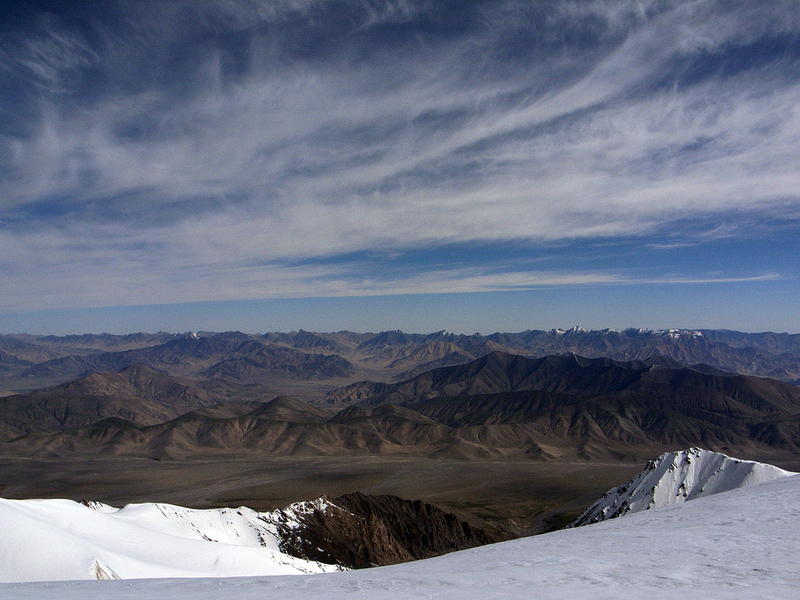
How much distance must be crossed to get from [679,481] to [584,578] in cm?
9852

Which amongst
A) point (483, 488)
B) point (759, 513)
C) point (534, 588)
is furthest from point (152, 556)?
point (483, 488)

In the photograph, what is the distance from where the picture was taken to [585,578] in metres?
12.9

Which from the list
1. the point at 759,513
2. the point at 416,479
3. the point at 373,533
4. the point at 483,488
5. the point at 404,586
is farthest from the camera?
the point at 416,479

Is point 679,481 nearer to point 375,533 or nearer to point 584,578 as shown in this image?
point 375,533

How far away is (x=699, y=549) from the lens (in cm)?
1681

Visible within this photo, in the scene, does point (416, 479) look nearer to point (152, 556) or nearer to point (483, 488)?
point (483, 488)

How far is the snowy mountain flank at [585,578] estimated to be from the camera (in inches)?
448

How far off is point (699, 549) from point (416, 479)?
161844 mm

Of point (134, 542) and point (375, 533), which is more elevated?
point (134, 542)

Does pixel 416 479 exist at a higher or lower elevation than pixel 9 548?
lower

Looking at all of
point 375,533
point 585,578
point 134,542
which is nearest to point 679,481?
point 375,533

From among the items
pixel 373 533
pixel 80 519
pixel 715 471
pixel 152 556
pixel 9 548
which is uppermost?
pixel 9 548

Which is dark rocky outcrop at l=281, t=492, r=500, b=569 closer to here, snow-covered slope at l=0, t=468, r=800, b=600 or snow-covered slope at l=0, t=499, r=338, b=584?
snow-covered slope at l=0, t=499, r=338, b=584

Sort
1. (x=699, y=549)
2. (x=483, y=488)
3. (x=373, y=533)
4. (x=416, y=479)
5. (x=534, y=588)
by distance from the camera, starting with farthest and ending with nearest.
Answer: (x=416, y=479), (x=483, y=488), (x=373, y=533), (x=699, y=549), (x=534, y=588)
